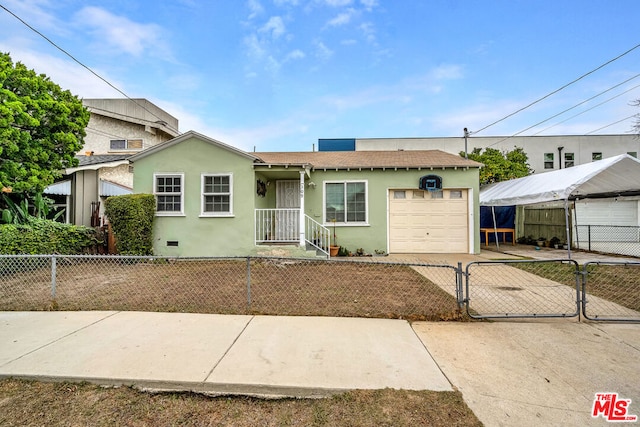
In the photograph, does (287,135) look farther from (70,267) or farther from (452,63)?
(70,267)

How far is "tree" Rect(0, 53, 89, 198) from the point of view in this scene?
25.0 ft

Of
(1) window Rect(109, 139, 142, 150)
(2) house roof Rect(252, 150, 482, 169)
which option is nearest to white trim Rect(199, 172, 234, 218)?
(2) house roof Rect(252, 150, 482, 169)

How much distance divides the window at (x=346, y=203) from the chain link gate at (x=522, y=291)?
4400 millimetres

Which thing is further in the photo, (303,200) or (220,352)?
(303,200)

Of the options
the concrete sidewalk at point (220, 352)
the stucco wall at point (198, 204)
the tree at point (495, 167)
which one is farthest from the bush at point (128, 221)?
the tree at point (495, 167)

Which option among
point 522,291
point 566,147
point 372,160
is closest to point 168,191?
point 372,160

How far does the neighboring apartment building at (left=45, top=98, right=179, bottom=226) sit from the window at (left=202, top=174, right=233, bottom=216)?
407 centimetres

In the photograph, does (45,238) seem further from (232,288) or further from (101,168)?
(232,288)

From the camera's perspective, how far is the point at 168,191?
32.1 feet

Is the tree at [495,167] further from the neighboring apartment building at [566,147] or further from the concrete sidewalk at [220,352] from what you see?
the concrete sidewalk at [220,352]

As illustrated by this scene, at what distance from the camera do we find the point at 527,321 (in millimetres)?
4367

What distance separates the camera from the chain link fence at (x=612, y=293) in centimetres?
441

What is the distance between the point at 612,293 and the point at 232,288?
7528 millimetres

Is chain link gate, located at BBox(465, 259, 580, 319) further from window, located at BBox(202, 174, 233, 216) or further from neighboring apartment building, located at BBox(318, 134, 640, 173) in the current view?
neighboring apartment building, located at BBox(318, 134, 640, 173)
